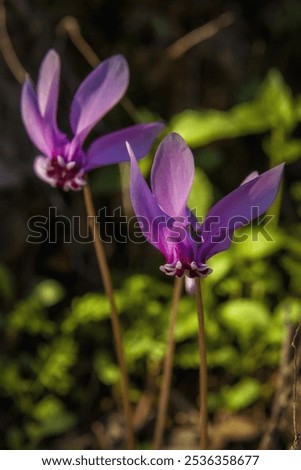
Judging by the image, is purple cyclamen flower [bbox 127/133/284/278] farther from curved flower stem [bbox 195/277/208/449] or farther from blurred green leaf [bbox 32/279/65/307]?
blurred green leaf [bbox 32/279/65/307]

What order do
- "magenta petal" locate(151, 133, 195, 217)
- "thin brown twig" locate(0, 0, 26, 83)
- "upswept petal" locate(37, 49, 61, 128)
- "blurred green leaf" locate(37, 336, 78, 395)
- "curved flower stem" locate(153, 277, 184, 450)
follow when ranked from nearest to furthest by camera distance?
"magenta petal" locate(151, 133, 195, 217)
"upswept petal" locate(37, 49, 61, 128)
"curved flower stem" locate(153, 277, 184, 450)
"blurred green leaf" locate(37, 336, 78, 395)
"thin brown twig" locate(0, 0, 26, 83)

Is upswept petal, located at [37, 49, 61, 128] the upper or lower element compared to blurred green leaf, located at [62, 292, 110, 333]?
upper

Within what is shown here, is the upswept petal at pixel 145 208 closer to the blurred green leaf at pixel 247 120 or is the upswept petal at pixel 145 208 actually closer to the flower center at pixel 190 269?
the flower center at pixel 190 269

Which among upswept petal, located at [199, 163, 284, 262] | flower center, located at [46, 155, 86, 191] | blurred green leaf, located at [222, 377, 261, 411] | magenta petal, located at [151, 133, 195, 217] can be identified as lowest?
blurred green leaf, located at [222, 377, 261, 411]

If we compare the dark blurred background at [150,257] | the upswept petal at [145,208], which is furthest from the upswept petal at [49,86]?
the dark blurred background at [150,257]

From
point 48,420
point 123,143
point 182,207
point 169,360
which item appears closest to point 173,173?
point 182,207

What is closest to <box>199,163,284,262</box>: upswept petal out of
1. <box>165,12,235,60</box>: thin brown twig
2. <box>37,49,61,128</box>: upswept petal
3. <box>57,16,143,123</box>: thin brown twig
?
<box>37,49,61,128</box>: upswept petal

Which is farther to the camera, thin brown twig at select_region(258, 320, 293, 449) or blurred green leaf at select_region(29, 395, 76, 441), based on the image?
blurred green leaf at select_region(29, 395, 76, 441)
